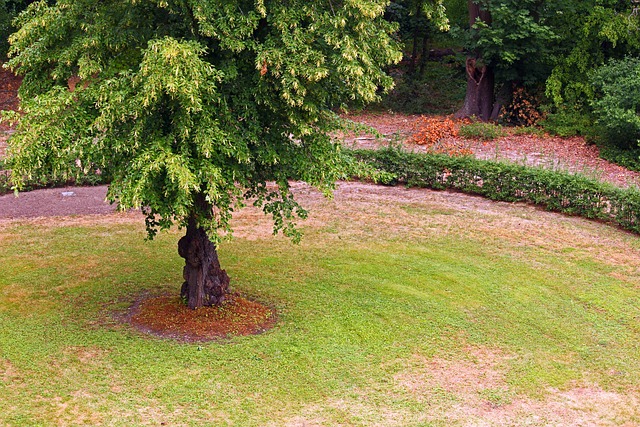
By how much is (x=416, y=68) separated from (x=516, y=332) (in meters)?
23.9

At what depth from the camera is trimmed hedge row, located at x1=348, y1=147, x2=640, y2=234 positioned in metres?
16.0

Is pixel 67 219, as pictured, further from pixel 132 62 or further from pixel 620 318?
pixel 620 318

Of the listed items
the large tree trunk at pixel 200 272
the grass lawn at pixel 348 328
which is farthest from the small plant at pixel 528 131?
the large tree trunk at pixel 200 272

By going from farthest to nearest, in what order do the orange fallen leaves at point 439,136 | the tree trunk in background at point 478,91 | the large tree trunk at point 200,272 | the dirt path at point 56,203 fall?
the tree trunk in background at point 478,91 → the orange fallen leaves at point 439,136 → the dirt path at point 56,203 → the large tree trunk at point 200,272

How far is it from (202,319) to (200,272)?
2.13 ft

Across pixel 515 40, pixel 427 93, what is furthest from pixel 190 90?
pixel 427 93

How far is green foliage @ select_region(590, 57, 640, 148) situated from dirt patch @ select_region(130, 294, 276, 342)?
45.8ft

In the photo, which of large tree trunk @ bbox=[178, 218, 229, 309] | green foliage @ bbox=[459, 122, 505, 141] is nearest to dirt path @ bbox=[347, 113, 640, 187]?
green foliage @ bbox=[459, 122, 505, 141]

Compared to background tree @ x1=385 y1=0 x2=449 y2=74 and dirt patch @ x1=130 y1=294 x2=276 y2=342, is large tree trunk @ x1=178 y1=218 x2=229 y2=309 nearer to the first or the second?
dirt patch @ x1=130 y1=294 x2=276 y2=342

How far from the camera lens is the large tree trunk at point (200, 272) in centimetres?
1066

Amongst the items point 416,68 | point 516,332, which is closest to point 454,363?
point 516,332

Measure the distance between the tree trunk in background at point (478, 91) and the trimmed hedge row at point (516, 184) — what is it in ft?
28.4

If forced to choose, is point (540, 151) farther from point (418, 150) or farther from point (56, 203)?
point (56, 203)

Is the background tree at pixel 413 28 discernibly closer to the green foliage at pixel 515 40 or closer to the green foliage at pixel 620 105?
the green foliage at pixel 515 40
